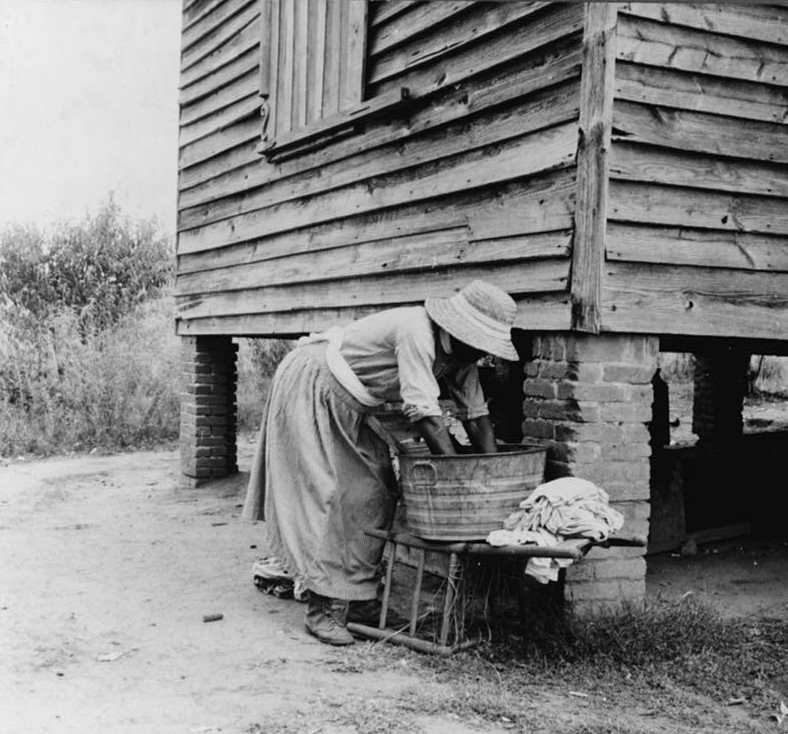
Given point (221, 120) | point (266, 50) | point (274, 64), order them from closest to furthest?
point (274, 64) → point (266, 50) → point (221, 120)

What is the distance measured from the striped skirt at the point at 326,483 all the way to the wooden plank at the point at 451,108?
1.79 meters

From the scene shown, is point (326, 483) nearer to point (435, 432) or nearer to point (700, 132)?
point (435, 432)

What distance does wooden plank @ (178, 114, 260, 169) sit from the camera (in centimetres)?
817

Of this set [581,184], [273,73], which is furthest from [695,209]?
[273,73]

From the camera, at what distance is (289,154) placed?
7.34 m

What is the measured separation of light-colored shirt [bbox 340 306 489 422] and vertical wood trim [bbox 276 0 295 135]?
3264 mm

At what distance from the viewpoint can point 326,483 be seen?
4566mm

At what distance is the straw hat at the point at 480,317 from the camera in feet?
13.4

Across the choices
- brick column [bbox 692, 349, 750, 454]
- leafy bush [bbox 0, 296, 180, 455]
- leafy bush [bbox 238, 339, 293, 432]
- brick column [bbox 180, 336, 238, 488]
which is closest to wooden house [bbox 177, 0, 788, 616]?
brick column [bbox 180, 336, 238, 488]

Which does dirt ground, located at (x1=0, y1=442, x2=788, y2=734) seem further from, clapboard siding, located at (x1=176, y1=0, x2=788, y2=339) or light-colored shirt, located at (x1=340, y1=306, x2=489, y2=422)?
clapboard siding, located at (x1=176, y1=0, x2=788, y2=339)

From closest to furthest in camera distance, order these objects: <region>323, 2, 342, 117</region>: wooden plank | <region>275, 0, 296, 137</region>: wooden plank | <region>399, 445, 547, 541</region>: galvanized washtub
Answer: <region>399, 445, 547, 541</region>: galvanized washtub
<region>323, 2, 342, 117</region>: wooden plank
<region>275, 0, 296, 137</region>: wooden plank

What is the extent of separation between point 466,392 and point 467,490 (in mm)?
667

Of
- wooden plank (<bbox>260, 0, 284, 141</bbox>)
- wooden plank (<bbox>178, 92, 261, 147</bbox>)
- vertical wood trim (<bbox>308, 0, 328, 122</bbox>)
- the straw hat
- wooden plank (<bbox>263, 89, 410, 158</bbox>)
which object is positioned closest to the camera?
the straw hat

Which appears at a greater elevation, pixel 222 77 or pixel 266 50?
pixel 222 77
